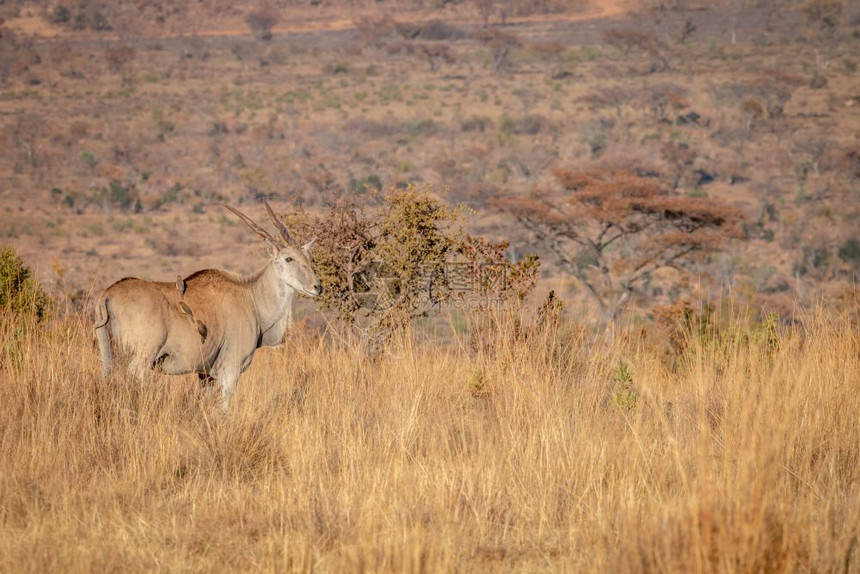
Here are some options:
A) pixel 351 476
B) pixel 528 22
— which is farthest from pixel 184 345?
pixel 528 22

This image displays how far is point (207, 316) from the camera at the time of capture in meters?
6.96

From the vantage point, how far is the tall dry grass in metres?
4.43

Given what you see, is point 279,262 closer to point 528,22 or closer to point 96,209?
point 96,209

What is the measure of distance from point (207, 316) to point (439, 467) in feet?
7.03

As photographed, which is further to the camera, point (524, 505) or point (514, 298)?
point (514, 298)

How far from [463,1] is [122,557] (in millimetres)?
82446

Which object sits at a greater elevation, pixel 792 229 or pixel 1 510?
pixel 1 510

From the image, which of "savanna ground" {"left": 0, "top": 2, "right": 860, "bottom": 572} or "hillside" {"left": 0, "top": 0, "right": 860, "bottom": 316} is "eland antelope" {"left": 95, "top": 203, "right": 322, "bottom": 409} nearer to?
"savanna ground" {"left": 0, "top": 2, "right": 860, "bottom": 572}

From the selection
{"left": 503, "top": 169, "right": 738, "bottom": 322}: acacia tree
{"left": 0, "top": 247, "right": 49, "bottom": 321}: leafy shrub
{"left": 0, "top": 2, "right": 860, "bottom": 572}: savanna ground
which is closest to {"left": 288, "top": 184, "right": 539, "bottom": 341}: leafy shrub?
{"left": 0, "top": 2, "right": 860, "bottom": 572}: savanna ground

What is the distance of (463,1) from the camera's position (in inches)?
3295

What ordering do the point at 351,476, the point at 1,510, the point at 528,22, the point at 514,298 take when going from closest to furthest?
the point at 1,510 → the point at 351,476 → the point at 514,298 → the point at 528,22

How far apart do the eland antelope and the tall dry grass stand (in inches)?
7.9

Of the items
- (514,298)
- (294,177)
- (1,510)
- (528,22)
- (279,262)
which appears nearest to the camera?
(1,510)

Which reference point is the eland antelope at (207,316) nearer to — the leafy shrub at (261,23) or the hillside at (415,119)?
the hillside at (415,119)
